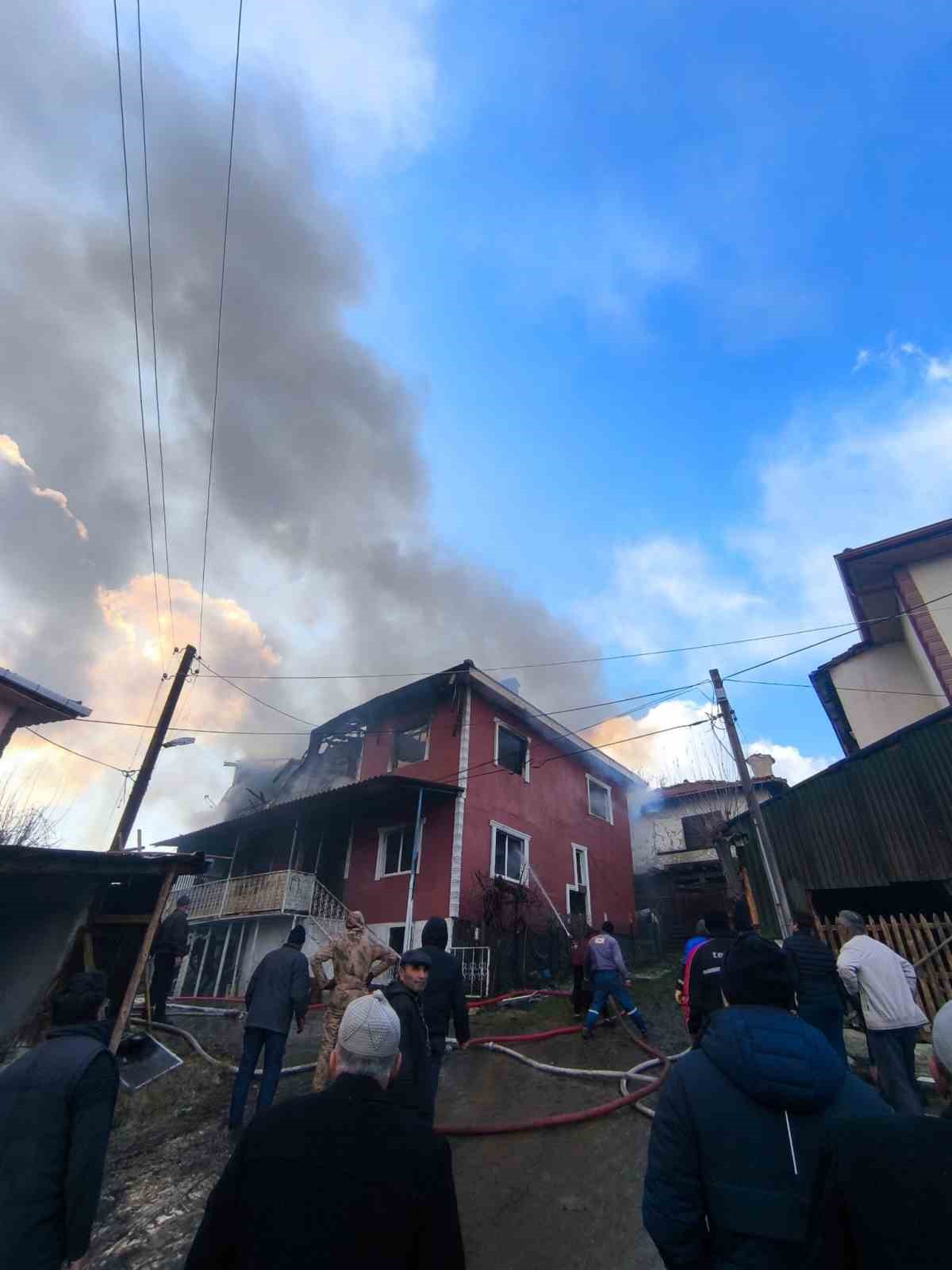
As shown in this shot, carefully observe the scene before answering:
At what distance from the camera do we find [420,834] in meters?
14.7

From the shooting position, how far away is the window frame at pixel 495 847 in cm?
1512

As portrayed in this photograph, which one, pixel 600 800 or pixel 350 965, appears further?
pixel 600 800

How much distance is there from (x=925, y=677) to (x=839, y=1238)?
15639mm

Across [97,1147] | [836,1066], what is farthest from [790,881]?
[97,1147]

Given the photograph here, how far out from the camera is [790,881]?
10.9m

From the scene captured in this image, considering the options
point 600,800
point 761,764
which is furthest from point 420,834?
point 761,764

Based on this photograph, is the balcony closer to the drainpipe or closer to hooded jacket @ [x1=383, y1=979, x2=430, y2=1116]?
the drainpipe

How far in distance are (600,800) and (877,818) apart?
39.7 ft

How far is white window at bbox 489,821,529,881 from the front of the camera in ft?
50.5

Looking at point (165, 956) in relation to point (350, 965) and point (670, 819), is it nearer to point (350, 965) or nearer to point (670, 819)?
point (350, 965)

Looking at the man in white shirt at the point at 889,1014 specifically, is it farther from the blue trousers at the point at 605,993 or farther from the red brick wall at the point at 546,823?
the red brick wall at the point at 546,823

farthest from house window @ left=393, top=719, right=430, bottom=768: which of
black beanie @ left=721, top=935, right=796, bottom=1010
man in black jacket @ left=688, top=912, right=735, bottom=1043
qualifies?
black beanie @ left=721, top=935, right=796, bottom=1010

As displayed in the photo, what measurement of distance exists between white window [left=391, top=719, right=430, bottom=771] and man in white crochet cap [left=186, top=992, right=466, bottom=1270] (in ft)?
52.4

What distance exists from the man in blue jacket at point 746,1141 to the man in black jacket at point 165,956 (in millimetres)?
9254
